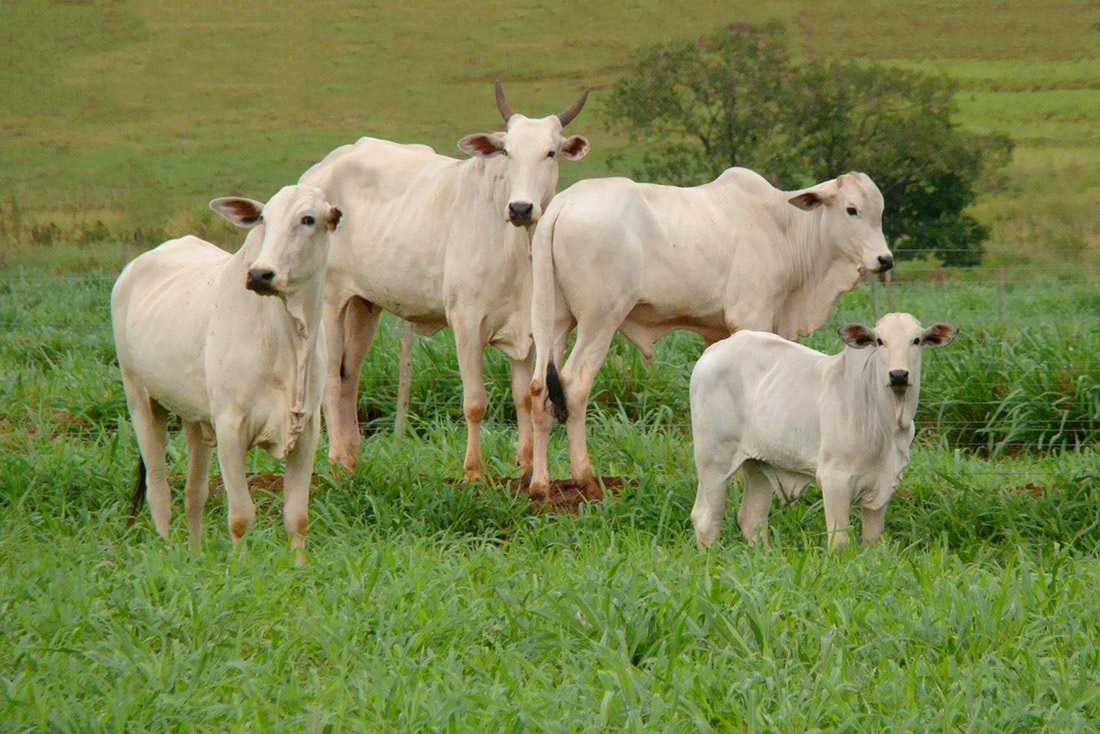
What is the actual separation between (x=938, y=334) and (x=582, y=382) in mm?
1967

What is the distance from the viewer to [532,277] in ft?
22.3

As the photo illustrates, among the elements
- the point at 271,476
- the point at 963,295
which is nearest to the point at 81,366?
the point at 271,476

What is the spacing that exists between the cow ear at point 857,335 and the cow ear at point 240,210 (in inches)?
93.0

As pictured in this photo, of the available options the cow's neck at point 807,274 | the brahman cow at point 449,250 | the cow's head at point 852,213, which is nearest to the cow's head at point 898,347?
the cow's head at point 852,213

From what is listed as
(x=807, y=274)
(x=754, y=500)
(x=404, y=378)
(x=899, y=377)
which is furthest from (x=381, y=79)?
(x=899, y=377)

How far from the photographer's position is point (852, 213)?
676 centimetres

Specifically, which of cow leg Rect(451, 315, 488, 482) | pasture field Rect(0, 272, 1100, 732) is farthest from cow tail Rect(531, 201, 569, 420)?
pasture field Rect(0, 272, 1100, 732)

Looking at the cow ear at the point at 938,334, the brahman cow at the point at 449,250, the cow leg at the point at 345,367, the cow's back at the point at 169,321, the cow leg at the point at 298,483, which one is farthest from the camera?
the cow leg at the point at 345,367

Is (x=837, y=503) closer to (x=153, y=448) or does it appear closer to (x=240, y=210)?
(x=240, y=210)

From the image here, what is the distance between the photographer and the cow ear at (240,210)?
5.29 metres

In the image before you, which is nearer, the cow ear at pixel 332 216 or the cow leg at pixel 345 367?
the cow ear at pixel 332 216

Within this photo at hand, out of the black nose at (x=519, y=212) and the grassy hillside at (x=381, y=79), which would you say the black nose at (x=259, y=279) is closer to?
the black nose at (x=519, y=212)

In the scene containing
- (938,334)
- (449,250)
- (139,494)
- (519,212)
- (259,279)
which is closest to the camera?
(259,279)

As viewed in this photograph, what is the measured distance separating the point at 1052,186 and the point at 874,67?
4.44 metres
